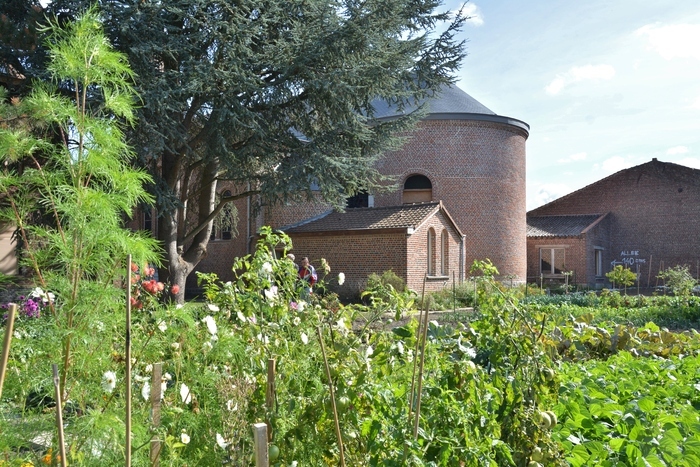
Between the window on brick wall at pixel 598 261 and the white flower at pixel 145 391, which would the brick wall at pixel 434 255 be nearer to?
the window on brick wall at pixel 598 261

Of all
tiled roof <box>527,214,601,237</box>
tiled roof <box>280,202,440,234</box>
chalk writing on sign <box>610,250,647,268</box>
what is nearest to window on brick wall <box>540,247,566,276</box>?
tiled roof <box>527,214,601,237</box>

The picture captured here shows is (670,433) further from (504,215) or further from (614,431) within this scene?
(504,215)

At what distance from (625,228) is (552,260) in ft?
20.9

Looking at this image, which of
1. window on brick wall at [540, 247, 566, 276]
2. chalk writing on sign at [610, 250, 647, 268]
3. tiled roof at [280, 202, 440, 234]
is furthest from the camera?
chalk writing on sign at [610, 250, 647, 268]

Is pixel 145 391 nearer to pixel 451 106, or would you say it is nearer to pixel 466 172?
pixel 466 172

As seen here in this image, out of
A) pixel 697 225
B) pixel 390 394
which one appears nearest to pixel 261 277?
pixel 390 394

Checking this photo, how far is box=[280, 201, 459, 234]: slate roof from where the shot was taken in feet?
65.5

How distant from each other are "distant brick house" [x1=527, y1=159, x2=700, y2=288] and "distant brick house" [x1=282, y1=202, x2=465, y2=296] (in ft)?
31.6

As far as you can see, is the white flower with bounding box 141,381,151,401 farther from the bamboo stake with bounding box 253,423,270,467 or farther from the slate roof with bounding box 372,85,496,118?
the slate roof with bounding box 372,85,496,118

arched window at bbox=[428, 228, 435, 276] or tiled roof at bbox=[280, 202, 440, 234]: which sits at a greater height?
tiled roof at bbox=[280, 202, 440, 234]

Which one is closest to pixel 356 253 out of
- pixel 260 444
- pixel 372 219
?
pixel 372 219

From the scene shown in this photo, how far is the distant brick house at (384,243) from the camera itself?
19562 mm

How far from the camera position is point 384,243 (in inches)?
778

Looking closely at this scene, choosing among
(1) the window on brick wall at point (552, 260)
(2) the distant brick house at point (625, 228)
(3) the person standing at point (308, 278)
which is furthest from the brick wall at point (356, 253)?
(1) the window on brick wall at point (552, 260)
